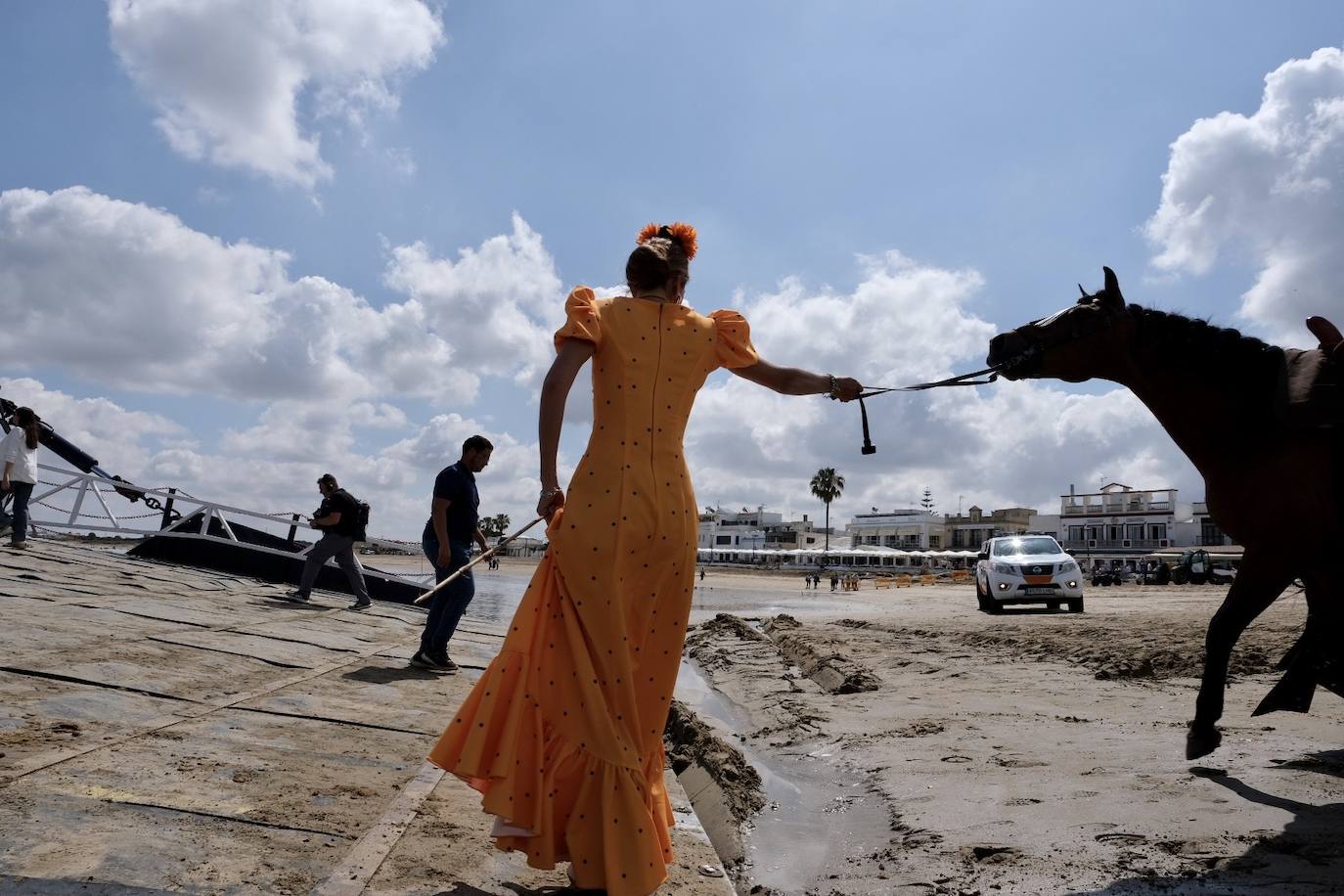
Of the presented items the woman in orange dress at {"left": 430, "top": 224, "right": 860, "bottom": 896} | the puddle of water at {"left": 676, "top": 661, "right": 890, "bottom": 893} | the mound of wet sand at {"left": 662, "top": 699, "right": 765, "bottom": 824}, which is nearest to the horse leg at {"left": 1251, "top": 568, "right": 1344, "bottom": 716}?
the puddle of water at {"left": 676, "top": 661, "right": 890, "bottom": 893}

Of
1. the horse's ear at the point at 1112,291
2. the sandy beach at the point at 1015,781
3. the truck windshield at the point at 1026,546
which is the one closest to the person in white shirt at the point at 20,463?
the sandy beach at the point at 1015,781

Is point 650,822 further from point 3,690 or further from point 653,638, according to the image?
point 3,690

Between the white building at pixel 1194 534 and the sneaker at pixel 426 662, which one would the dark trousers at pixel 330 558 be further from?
the white building at pixel 1194 534

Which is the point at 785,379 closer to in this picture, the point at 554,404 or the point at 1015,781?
the point at 554,404

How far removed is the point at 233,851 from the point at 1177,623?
12195 millimetres

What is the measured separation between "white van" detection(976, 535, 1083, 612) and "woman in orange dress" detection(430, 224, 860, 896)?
16353mm

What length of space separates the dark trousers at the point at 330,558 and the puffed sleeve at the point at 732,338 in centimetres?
909

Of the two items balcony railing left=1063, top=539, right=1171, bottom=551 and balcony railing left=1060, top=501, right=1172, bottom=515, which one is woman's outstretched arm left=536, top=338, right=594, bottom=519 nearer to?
balcony railing left=1063, top=539, right=1171, bottom=551

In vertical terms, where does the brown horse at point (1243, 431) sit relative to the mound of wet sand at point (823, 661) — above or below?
above

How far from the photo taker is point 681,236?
3.26 metres

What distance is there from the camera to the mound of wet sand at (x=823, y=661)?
759cm

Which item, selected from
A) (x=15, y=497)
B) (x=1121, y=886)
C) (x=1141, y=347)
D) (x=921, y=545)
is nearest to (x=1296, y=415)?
(x=1141, y=347)

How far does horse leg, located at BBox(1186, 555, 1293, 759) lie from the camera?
358 cm

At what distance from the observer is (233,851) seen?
2555 millimetres
